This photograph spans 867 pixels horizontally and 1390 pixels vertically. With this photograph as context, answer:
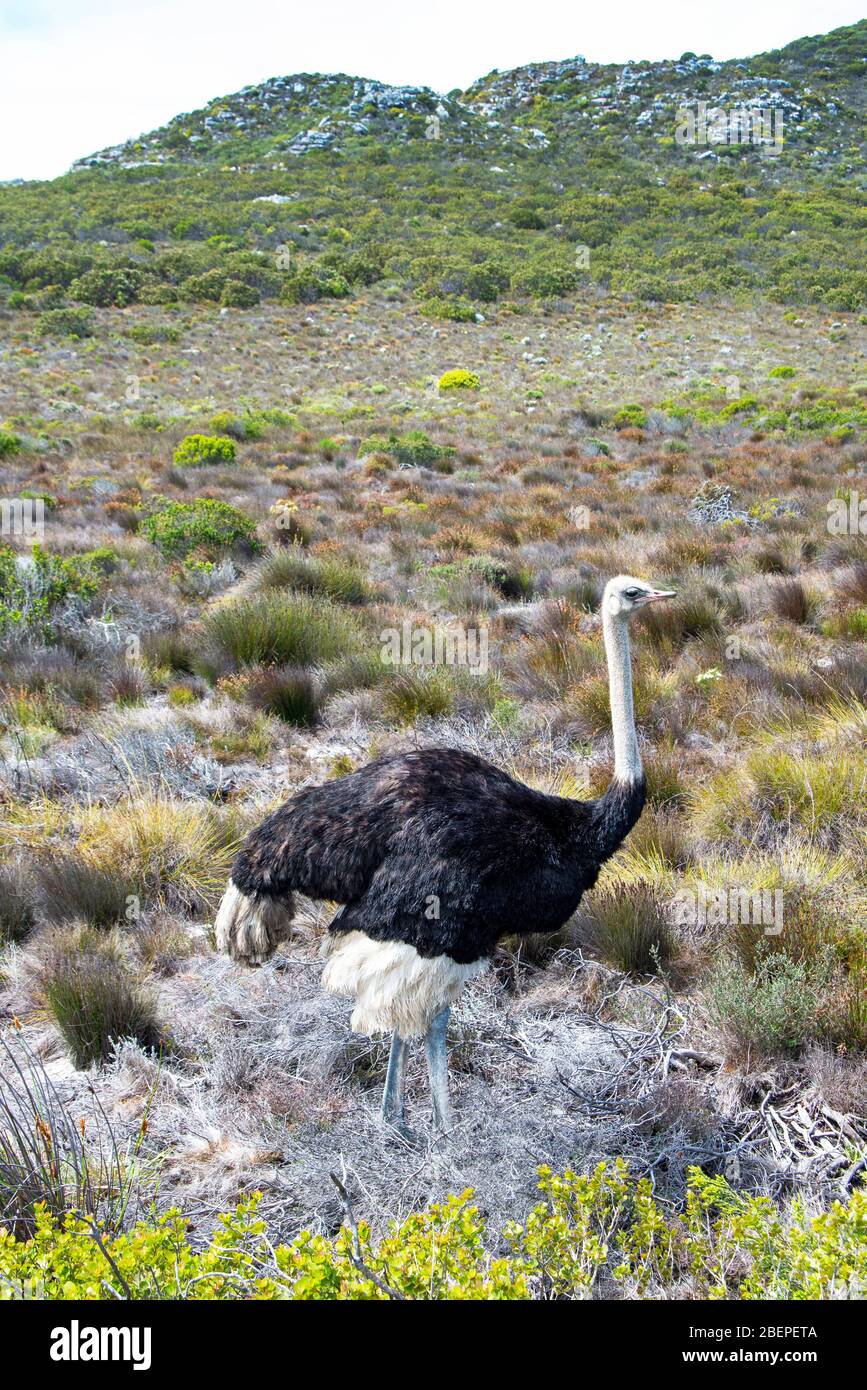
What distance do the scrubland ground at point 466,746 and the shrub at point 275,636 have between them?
3 centimetres

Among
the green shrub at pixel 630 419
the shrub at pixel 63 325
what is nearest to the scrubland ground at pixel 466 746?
the green shrub at pixel 630 419

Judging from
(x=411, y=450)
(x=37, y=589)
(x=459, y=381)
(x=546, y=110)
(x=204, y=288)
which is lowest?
(x=37, y=589)

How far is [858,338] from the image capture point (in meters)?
32.6

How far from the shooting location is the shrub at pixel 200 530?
1048cm

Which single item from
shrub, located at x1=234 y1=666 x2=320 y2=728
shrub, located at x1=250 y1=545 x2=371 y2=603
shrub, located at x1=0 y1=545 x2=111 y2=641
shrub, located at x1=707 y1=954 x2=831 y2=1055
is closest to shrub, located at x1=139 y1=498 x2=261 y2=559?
shrub, located at x1=250 y1=545 x2=371 y2=603

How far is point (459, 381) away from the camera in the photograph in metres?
27.5

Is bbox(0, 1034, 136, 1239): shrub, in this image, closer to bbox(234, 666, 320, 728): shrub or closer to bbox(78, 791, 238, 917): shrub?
bbox(78, 791, 238, 917): shrub

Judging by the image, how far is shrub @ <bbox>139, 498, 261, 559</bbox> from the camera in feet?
34.4

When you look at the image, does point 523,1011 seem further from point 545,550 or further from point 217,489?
point 217,489

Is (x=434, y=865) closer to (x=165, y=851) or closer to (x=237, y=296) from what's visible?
(x=165, y=851)

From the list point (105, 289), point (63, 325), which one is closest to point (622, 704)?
point (63, 325)

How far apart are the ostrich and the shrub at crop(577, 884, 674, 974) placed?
1.01 m

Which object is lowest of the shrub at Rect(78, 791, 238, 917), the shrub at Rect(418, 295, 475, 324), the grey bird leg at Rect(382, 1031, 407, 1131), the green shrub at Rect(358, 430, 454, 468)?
the grey bird leg at Rect(382, 1031, 407, 1131)

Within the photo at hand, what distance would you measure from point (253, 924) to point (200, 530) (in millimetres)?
8105
